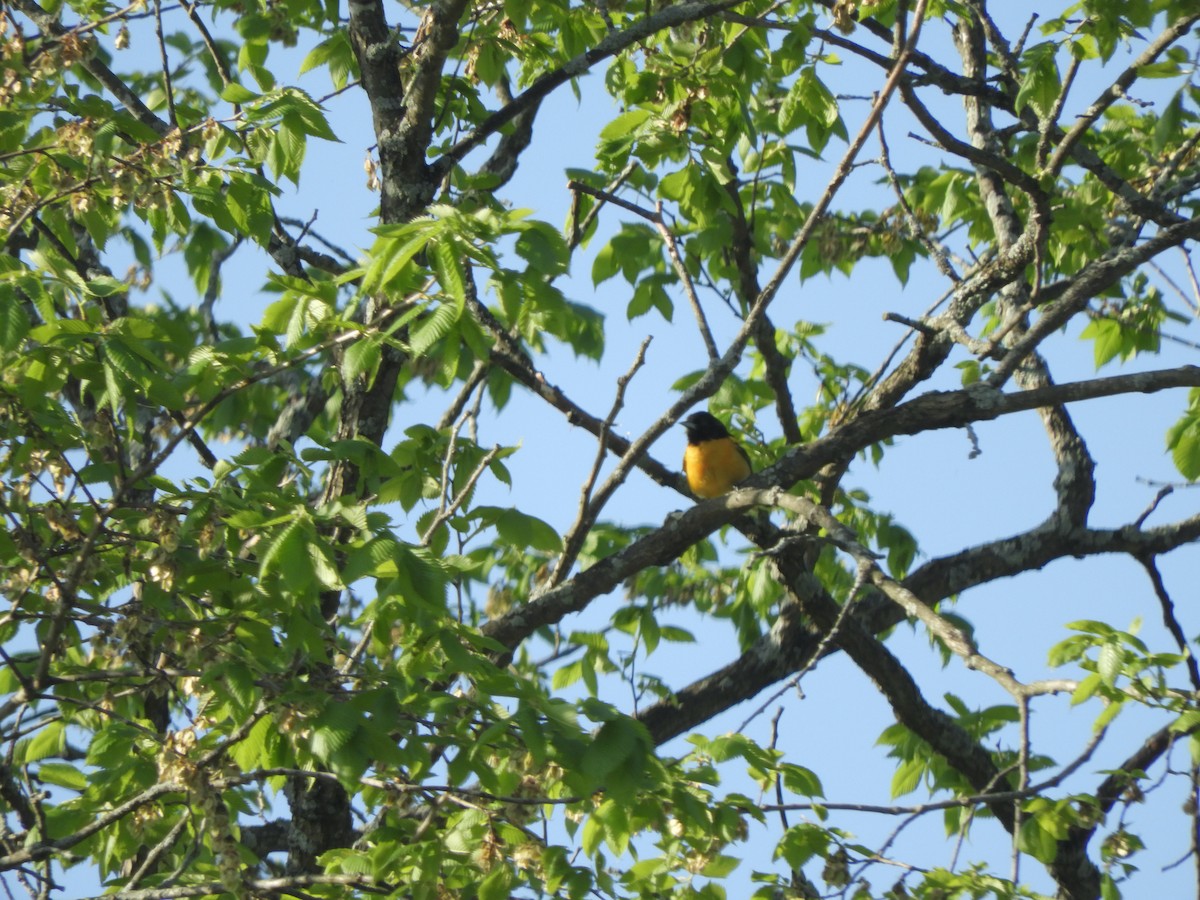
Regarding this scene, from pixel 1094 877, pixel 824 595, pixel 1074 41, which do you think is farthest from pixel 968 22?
pixel 1094 877

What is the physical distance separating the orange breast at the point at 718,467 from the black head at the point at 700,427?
302mm

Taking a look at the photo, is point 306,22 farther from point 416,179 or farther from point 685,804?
point 685,804


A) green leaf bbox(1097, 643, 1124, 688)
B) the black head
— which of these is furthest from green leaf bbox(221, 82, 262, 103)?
the black head

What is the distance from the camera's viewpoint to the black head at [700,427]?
8.64 metres

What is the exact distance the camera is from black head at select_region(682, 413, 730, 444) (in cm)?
864

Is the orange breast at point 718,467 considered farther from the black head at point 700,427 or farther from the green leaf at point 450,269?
the green leaf at point 450,269

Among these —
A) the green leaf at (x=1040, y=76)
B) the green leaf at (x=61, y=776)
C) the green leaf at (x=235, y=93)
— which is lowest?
the green leaf at (x=61, y=776)

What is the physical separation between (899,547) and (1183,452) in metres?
1.37

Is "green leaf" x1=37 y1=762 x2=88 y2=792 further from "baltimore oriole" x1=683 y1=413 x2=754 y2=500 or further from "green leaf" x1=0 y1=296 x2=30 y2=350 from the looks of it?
"baltimore oriole" x1=683 y1=413 x2=754 y2=500

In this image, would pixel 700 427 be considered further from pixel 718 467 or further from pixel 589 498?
pixel 589 498

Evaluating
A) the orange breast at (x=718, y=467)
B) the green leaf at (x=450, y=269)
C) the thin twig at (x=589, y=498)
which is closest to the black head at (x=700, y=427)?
the orange breast at (x=718, y=467)

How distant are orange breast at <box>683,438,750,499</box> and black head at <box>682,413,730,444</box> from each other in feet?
0.99

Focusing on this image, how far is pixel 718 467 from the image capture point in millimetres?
8133

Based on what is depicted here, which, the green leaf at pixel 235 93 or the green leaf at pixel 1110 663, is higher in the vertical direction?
the green leaf at pixel 235 93
